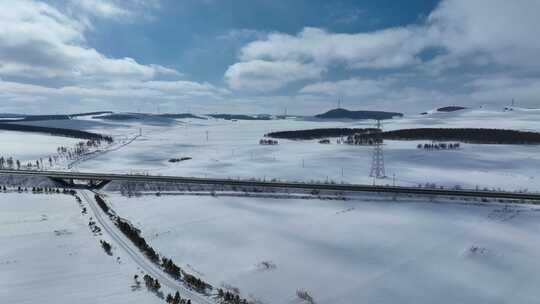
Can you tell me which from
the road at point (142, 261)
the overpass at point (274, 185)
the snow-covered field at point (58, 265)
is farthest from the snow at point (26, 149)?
the road at point (142, 261)

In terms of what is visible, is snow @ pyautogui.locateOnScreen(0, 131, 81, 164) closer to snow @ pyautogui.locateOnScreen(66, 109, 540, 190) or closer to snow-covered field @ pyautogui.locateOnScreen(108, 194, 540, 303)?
snow @ pyautogui.locateOnScreen(66, 109, 540, 190)

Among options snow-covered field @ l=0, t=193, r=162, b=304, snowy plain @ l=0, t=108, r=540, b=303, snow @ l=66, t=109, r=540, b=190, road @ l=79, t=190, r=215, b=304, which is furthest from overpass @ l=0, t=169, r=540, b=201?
snow-covered field @ l=0, t=193, r=162, b=304

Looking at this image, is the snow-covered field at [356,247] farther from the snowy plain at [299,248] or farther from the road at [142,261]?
the road at [142,261]

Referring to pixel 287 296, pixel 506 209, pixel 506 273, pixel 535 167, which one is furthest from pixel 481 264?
pixel 535 167

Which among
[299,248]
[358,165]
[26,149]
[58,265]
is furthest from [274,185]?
[26,149]

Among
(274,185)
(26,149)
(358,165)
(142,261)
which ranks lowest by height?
(142,261)

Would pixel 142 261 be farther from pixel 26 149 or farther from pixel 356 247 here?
pixel 26 149

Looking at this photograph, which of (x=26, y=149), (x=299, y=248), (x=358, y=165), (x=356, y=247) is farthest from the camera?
(x=26, y=149)
